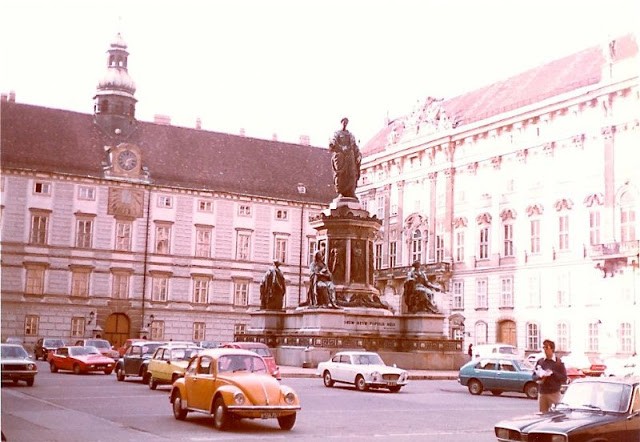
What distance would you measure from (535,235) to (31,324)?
2894cm

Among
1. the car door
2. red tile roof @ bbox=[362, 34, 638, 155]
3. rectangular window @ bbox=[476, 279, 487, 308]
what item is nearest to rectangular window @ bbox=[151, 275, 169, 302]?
red tile roof @ bbox=[362, 34, 638, 155]

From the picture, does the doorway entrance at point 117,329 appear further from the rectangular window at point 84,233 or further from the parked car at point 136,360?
the parked car at point 136,360

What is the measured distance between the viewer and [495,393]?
24672 mm

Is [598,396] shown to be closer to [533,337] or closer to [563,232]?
[563,232]

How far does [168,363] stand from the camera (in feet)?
69.6

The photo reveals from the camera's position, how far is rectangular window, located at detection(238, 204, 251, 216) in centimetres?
5931

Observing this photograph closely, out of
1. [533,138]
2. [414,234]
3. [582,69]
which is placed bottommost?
[414,234]

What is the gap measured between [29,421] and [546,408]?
25.3 feet

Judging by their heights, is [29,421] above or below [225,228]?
below

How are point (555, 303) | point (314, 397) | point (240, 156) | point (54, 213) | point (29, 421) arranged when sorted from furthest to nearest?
point (240, 156) → point (54, 213) → point (555, 303) → point (314, 397) → point (29, 421)

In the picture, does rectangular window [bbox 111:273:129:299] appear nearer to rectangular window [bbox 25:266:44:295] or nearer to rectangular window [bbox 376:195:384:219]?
rectangular window [bbox 25:266:44:295]

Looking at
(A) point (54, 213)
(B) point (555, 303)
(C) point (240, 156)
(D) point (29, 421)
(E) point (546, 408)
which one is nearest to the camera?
(E) point (546, 408)

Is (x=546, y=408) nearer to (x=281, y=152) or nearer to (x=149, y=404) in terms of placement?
(x=149, y=404)

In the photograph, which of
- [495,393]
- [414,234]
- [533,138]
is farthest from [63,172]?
[495,393]
